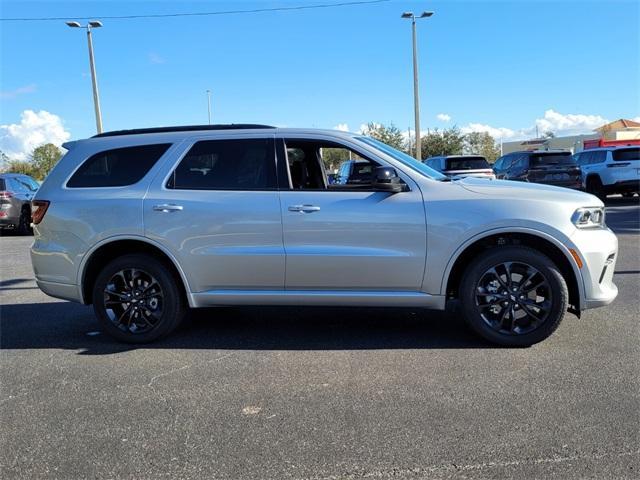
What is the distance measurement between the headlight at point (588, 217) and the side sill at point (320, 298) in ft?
3.96

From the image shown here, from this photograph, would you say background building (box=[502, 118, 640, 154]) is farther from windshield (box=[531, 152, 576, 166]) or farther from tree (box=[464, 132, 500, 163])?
windshield (box=[531, 152, 576, 166])

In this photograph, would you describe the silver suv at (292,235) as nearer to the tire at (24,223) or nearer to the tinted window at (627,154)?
the tire at (24,223)

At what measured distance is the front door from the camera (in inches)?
173

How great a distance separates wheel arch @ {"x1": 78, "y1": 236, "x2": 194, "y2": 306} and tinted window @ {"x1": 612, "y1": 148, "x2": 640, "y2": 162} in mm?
16780

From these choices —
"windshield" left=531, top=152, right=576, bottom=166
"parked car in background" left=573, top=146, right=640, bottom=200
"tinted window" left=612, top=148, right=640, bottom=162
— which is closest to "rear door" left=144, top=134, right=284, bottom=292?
"windshield" left=531, top=152, right=576, bottom=166

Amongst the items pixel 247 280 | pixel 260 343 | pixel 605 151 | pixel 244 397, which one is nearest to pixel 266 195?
pixel 247 280

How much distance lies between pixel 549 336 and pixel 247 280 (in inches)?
102

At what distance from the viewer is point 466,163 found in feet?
54.4

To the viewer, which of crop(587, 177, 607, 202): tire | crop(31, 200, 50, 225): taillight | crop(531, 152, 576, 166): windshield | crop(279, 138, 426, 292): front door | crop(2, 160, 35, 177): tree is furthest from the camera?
crop(2, 160, 35, 177): tree

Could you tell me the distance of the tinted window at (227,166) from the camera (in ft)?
15.4

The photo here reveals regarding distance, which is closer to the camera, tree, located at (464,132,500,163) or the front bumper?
the front bumper

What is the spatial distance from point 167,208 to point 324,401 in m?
2.16

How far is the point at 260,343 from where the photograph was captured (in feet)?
15.8

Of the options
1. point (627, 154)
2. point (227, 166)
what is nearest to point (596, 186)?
point (627, 154)
